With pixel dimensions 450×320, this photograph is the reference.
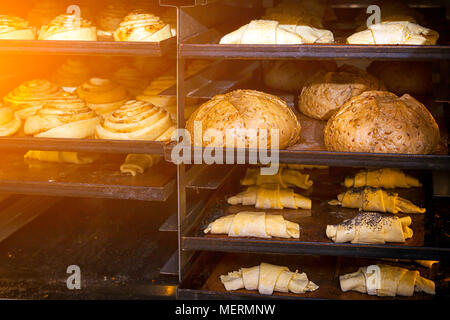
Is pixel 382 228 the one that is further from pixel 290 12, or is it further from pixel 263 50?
pixel 290 12

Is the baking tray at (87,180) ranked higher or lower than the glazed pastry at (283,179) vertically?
higher

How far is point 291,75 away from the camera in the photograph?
157 inches

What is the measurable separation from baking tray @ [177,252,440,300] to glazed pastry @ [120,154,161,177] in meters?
→ 0.64

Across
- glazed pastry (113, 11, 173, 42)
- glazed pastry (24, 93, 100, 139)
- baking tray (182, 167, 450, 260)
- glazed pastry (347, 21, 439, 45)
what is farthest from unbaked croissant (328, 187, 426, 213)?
glazed pastry (24, 93, 100, 139)

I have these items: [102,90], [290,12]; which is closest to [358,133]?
[290,12]

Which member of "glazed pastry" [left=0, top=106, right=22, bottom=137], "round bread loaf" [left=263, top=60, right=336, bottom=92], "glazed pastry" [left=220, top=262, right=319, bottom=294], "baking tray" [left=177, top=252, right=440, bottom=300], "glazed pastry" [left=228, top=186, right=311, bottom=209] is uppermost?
"round bread loaf" [left=263, top=60, right=336, bottom=92]

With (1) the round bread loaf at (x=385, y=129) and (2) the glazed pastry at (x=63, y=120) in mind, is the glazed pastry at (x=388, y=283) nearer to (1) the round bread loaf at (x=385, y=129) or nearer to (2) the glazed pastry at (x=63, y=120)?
(1) the round bread loaf at (x=385, y=129)

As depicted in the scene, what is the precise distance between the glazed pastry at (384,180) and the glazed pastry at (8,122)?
2139mm

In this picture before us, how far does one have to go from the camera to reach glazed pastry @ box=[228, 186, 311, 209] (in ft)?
10.8

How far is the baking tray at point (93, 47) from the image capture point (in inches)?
110

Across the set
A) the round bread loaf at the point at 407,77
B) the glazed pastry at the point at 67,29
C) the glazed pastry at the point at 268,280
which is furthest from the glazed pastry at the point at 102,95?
the round bread loaf at the point at 407,77

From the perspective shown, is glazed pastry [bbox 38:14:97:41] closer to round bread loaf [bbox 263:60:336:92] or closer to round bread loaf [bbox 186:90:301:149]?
round bread loaf [bbox 186:90:301:149]

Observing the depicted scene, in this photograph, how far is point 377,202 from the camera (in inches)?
127

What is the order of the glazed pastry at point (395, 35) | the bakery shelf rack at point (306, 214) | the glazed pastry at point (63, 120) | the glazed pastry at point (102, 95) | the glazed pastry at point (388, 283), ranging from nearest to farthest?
the bakery shelf rack at point (306, 214)
the glazed pastry at point (388, 283)
the glazed pastry at point (395, 35)
the glazed pastry at point (63, 120)
the glazed pastry at point (102, 95)
